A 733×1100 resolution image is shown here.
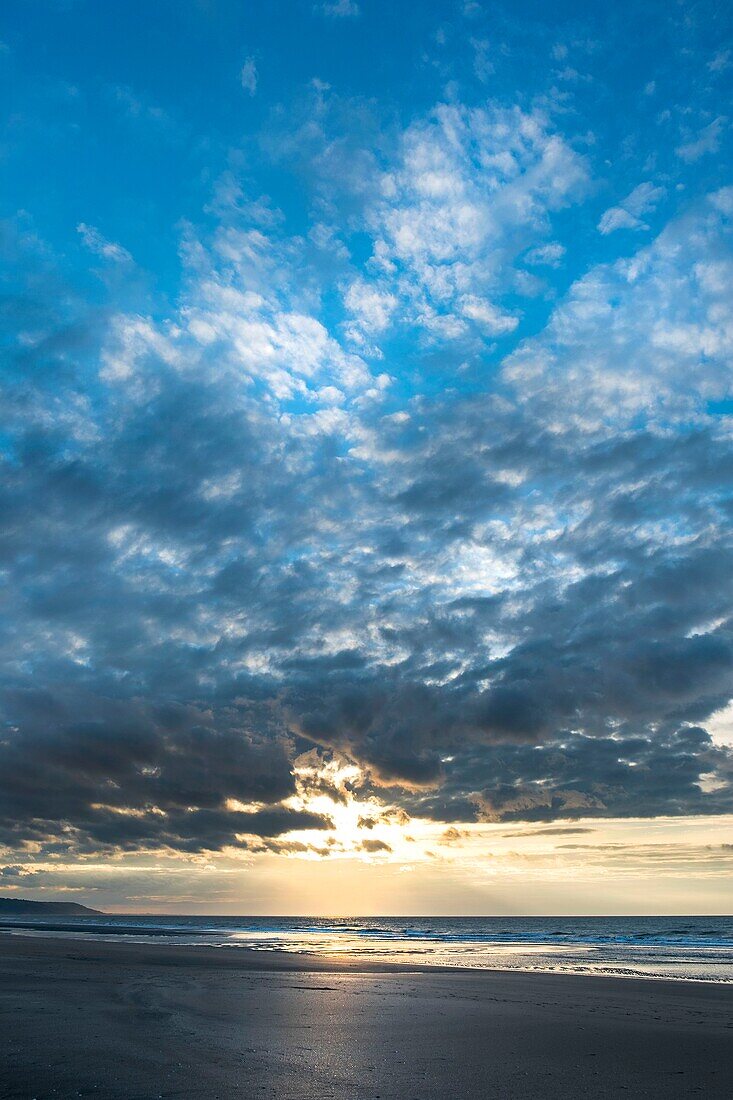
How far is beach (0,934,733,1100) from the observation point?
10511 mm

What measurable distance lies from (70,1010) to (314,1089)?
10761 millimetres

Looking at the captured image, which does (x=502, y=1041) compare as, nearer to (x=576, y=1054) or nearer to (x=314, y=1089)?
(x=576, y=1054)

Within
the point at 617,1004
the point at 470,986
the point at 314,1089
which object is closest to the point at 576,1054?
the point at 314,1089

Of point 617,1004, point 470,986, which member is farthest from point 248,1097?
point 470,986

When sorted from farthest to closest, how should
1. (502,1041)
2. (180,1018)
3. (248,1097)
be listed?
(180,1018), (502,1041), (248,1097)

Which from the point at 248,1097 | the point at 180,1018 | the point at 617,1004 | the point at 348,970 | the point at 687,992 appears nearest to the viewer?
the point at 248,1097

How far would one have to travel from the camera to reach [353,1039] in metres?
14.4

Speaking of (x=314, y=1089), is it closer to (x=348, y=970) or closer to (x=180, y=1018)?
(x=180, y=1018)

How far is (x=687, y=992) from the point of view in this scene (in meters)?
26.8

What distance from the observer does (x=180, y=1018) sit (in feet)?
55.4

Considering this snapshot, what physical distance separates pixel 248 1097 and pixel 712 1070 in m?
8.61

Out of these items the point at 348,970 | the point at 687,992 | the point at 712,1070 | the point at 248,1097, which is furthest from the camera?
the point at 348,970

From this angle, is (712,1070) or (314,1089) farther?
(712,1070)

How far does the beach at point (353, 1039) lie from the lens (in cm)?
1051
